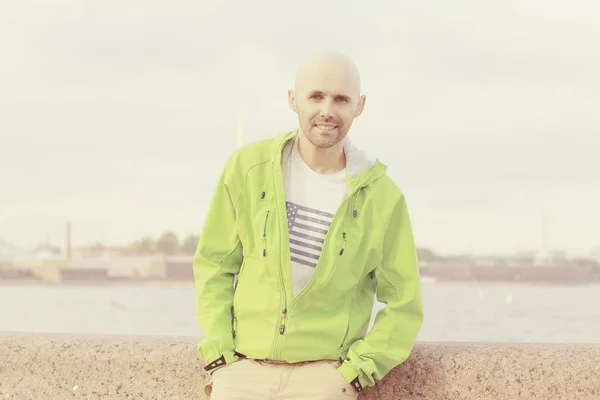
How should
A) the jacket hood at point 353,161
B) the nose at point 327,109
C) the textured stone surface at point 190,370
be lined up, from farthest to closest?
the textured stone surface at point 190,370
the jacket hood at point 353,161
the nose at point 327,109

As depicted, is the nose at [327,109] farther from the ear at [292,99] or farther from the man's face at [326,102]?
the ear at [292,99]

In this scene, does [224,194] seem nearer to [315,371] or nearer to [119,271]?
[315,371]

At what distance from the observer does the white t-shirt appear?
8.82 ft

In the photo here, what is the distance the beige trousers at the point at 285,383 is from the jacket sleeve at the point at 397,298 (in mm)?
109

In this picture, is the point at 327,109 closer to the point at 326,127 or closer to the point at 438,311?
the point at 326,127

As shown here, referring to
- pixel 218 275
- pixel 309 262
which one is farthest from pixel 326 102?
pixel 218 275

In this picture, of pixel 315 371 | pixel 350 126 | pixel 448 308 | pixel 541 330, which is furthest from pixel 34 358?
pixel 541 330

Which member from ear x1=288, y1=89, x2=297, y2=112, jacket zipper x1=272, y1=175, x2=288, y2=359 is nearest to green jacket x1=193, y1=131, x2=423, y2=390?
jacket zipper x1=272, y1=175, x2=288, y2=359

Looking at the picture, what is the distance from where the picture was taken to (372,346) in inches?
107

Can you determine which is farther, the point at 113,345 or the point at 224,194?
the point at 113,345

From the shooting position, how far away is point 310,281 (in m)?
2.64

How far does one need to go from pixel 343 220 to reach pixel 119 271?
46750 millimetres

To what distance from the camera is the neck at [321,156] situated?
273 cm

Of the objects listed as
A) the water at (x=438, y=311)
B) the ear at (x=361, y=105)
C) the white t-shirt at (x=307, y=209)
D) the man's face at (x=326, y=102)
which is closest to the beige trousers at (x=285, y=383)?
the white t-shirt at (x=307, y=209)
